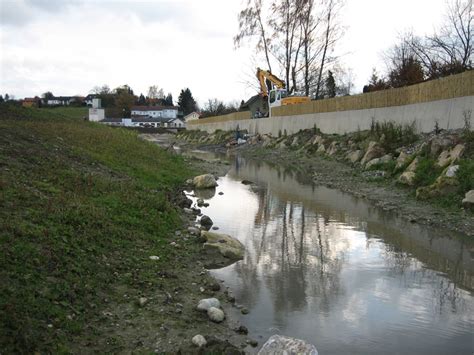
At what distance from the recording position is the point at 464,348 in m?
5.38

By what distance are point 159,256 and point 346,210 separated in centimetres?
718

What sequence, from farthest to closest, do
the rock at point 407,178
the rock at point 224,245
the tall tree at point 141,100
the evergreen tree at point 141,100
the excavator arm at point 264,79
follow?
the evergreen tree at point 141,100
the tall tree at point 141,100
the excavator arm at point 264,79
the rock at point 407,178
the rock at point 224,245

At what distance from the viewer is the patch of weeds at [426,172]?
14234mm

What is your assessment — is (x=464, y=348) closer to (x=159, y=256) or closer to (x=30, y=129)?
(x=159, y=256)

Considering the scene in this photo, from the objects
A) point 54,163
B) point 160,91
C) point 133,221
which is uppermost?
point 160,91

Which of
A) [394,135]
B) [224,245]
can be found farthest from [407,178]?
[224,245]

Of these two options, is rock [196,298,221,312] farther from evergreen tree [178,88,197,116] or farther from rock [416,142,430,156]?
evergreen tree [178,88,197,116]

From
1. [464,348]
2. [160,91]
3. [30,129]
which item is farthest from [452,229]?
[160,91]

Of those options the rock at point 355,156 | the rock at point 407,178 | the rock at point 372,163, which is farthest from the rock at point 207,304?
the rock at point 355,156

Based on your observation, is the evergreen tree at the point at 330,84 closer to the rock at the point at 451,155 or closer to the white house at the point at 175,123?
the rock at the point at 451,155

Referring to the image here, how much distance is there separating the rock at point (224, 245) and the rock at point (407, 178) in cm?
764

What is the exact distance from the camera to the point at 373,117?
25375 millimetres

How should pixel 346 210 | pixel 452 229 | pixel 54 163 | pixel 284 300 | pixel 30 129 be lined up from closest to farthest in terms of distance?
1. pixel 284 300
2. pixel 452 229
3. pixel 54 163
4. pixel 346 210
5. pixel 30 129

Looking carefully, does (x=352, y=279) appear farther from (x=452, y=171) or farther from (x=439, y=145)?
(x=439, y=145)
